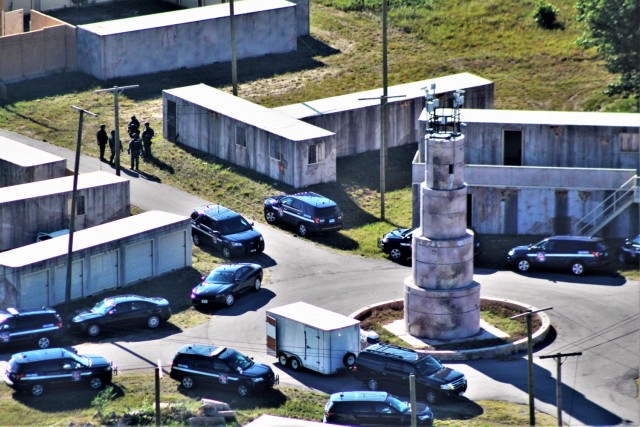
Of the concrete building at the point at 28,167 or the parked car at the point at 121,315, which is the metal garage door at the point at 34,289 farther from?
the concrete building at the point at 28,167

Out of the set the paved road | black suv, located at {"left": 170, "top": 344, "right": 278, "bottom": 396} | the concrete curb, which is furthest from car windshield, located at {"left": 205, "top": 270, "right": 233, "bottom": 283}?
black suv, located at {"left": 170, "top": 344, "right": 278, "bottom": 396}

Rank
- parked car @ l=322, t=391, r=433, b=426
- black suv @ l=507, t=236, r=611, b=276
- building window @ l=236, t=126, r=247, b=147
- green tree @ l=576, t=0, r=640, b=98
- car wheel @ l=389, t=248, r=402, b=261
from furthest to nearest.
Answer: green tree @ l=576, t=0, r=640, b=98 < building window @ l=236, t=126, r=247, b=147 < car wheel @ l=389, t=248, r=402, b=261 < black suv @ l=507, t=236, r=611, b=276 < parked car @ l=322, t=391, r=433, b=426

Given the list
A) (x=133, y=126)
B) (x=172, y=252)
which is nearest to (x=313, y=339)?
(x=172, y=252)

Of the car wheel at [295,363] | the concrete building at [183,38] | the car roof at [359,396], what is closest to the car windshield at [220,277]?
the car wheel at [295,363]

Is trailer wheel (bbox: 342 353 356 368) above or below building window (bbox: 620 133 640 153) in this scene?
below

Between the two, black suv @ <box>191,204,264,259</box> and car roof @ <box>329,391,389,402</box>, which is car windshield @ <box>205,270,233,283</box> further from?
car roof @ <box>329,391,389,402</box>

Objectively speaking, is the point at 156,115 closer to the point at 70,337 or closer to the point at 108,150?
the point at 108,150

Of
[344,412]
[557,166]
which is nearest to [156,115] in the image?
[557,166]

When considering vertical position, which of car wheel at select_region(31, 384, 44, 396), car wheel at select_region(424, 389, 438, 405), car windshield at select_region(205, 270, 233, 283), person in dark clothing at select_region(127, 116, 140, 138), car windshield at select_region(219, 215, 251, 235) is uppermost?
person in dark clothing at select_region(127, 116, 140, 138)
